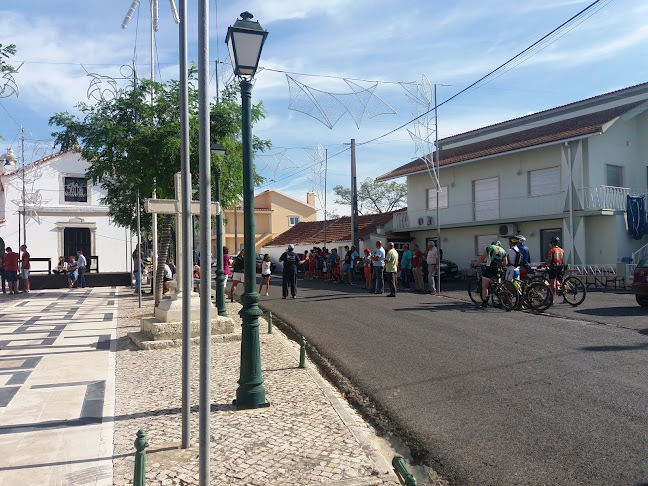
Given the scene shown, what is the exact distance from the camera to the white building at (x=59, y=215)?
33719 mm

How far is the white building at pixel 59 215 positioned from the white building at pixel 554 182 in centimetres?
1887

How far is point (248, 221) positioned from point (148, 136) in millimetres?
8064

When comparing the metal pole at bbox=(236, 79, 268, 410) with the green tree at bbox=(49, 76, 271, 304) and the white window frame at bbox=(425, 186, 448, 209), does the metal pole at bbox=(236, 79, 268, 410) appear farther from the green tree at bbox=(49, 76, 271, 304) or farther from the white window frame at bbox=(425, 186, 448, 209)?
the white window frame at bbox=(425, 186, 448, 209)

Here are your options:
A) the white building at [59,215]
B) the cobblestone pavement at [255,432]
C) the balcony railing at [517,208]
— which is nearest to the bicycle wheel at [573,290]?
the cobblestone pavement at [255,432]

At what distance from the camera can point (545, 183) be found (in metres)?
24.9

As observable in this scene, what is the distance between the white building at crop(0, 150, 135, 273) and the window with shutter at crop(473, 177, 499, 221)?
1963 cm

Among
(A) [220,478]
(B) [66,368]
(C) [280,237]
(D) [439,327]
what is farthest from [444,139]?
(A) [220,478]

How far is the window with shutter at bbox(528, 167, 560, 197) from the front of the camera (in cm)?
2445

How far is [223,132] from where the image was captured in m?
13.6

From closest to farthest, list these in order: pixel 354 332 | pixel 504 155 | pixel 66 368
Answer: pixel 66 368 < pixel 354 332 < pixel 504 155

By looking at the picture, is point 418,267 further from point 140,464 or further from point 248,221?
point 140,464

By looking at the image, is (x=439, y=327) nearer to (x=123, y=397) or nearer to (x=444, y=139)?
(x=123, y=397)

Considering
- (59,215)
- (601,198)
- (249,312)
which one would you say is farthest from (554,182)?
(59,215)

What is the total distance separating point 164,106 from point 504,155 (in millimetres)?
17647
